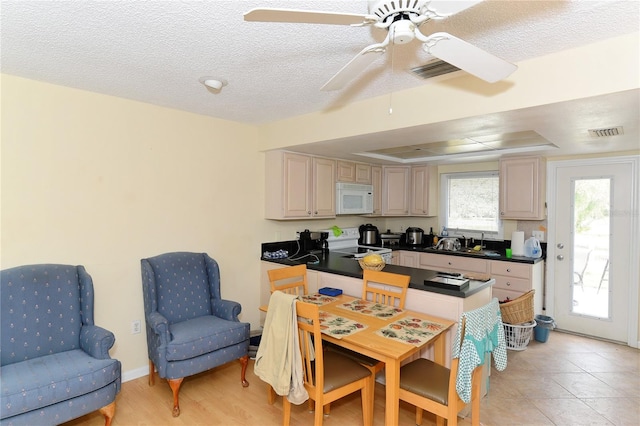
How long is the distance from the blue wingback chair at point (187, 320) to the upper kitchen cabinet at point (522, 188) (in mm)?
3498

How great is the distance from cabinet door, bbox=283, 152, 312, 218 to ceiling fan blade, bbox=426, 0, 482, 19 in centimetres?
272

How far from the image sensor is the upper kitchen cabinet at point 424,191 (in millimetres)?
5227

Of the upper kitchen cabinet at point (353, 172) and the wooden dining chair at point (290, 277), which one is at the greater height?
the upper kitchen cabinet at point (353, 172)

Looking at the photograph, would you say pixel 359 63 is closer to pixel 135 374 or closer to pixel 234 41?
pixel 234 41

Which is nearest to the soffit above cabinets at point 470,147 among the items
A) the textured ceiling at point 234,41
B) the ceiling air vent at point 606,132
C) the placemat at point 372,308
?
the ceiling air vent at point 606,132

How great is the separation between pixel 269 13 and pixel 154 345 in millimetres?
2601

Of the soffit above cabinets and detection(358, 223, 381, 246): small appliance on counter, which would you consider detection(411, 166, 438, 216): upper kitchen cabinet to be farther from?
detection(358, 223, 381, 246): small appliance on counter

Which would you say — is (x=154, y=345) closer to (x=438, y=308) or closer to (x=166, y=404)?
(x=166, y=404)

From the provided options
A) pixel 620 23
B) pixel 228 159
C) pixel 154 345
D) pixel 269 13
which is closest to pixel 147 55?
pixel 269 13

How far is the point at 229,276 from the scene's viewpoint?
3.74m

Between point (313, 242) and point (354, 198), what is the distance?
84 cm

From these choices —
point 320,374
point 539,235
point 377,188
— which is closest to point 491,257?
point 539,235

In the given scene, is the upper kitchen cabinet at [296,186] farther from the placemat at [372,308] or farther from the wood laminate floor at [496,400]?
the wood laminate floor at [496,400]

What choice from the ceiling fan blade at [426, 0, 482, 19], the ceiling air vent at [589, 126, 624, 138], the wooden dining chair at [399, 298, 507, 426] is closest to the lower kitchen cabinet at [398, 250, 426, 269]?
the ceiling air vent at [589, 126, 624, 138]
